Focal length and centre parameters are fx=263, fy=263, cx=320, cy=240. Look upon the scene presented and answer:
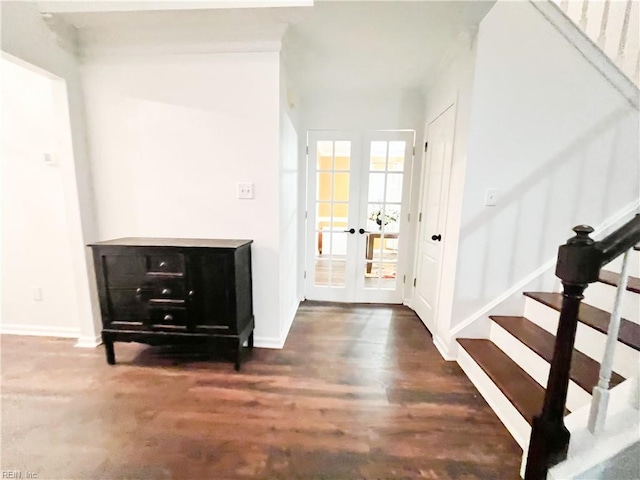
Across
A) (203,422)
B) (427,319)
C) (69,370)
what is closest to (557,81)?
(427,319)

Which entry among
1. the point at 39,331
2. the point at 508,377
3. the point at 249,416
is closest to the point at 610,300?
the point at 508,377

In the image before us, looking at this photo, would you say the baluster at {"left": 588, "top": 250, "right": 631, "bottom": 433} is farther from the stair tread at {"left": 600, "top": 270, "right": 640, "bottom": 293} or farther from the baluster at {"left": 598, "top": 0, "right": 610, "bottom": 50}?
the baluster at {"left": 598, "top": 0, "right": 610, "bottom": 50}

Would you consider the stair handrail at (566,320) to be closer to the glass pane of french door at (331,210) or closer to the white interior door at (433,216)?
the white interior door at (433,216)

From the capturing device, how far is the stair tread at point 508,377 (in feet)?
4.40

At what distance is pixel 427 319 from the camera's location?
2512 mm

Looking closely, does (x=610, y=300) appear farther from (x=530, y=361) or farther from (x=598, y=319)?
(x=530, y=361)

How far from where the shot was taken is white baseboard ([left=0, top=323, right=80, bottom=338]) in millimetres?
2240

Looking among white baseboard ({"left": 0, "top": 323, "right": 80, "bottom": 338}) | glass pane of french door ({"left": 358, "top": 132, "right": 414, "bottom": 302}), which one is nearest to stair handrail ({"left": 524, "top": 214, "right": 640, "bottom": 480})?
→ glass pane of french door ({"left": 358, "top": 132, "right": 414, "bottom": 302})

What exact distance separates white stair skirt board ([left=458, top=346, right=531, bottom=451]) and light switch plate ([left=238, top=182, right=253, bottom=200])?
1917mm

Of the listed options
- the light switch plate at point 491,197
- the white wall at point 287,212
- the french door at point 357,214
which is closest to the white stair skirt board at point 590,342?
the light switch plate at point 491,197

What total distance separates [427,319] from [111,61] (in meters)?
3.33

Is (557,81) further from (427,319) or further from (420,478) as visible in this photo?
(420,478)

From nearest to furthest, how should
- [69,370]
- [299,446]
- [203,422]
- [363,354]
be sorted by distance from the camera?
[299,446]
[203,422]
[69,370]
[363,354]

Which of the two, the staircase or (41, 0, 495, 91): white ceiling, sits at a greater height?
(41, 0, 495, 91): white ceiling
